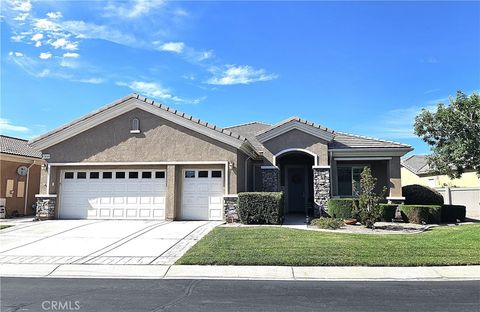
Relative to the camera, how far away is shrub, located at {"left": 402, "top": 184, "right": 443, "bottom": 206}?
19812 millimetres

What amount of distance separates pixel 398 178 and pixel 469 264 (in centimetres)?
1045

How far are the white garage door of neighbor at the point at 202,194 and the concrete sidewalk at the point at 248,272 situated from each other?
25.3 ft

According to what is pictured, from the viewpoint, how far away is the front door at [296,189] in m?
21.9

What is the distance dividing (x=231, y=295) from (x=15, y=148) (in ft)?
63.1

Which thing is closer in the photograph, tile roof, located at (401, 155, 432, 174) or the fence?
the fence

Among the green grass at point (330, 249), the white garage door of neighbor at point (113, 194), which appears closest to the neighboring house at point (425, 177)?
the green grass at point (330, 249)

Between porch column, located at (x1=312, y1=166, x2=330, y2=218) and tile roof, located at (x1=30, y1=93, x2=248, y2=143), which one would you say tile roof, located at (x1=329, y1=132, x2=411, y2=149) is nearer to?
porch column, located at (x1=312, y1=166, x2=330, y2=218)

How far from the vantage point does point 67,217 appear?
57.1 ft

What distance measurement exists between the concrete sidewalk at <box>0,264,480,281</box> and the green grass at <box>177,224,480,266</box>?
0.34 m

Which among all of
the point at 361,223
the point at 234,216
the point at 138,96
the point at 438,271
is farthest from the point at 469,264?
the point at 138,96

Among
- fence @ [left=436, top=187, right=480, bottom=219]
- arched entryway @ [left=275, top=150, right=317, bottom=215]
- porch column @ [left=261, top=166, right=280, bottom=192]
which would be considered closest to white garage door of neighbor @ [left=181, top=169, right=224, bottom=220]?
porch column @ [left=261, top=166, right=280, bottom=192]

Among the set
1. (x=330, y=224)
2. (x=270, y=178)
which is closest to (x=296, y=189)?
(x=270, y=178)

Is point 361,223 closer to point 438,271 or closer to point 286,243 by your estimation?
point 286,243

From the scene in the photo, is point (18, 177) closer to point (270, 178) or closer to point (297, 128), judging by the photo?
point (270, 178)
